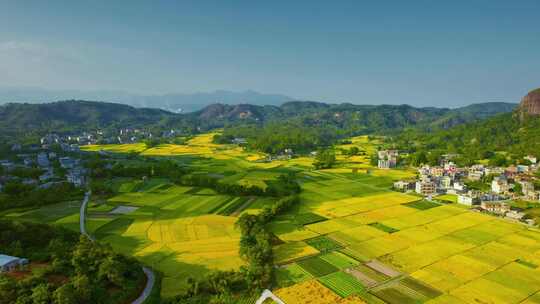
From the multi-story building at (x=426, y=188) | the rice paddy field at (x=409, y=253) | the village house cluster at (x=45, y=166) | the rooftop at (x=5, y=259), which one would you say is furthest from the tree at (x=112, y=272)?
the multi-story building at (x=426, y=188)

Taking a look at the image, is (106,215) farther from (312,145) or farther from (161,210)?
(312,145)

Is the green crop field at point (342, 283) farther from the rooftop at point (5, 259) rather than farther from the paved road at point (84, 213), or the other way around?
the paved road at point (84, 213)

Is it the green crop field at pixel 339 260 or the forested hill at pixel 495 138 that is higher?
the forested hill at pixel 495 138

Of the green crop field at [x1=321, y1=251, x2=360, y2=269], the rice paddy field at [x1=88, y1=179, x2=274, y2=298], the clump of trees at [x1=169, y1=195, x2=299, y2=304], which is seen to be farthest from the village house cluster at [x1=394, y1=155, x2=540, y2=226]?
the clump of trees at [x1=169, y1=195, x2=299, y2=304]

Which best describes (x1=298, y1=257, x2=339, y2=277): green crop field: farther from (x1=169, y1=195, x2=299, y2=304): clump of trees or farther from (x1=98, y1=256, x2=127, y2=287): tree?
(x1=98, y1=256, x2=127, y2=287): tree

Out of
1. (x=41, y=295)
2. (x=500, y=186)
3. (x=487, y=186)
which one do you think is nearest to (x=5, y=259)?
(x=41, y=295)

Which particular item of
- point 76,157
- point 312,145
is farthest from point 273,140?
point 76,157
